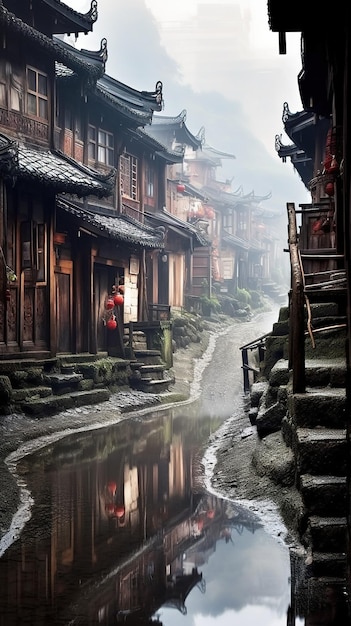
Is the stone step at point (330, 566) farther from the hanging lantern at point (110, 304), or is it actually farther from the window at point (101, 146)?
the window at point (101, 146)

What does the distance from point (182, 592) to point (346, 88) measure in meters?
5.09

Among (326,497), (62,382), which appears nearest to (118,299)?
(62,382)

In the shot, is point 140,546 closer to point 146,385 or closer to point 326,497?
point 326,497

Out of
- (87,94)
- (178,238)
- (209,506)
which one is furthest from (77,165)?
(178,238)

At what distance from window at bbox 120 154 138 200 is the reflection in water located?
60.3 ft

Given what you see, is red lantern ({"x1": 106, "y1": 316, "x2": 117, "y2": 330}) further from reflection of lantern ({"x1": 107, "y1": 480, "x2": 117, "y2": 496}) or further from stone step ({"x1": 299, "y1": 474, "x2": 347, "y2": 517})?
stone step ({"x1": 299, "y1": 474, "x2": 347, "y2": 517})

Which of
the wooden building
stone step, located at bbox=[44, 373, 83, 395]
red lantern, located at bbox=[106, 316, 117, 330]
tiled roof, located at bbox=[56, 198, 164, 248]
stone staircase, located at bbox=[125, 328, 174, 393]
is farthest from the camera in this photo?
red lantern, located at bbox=[106, 316, 117, 330]

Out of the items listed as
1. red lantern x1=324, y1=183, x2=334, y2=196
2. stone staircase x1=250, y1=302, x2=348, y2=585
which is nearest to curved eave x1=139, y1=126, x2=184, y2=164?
red lantern x1=324, y1=183, x2=334, y2=196

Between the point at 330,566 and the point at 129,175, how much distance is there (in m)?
24.4

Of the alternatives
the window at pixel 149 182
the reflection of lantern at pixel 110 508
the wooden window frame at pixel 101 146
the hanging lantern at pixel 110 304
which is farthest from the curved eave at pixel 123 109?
the reflection of lantern at pixel 110 508

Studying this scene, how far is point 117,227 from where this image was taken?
79.4ft

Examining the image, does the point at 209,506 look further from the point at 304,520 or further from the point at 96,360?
the point at 96,360

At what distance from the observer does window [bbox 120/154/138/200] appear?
28.6 meters

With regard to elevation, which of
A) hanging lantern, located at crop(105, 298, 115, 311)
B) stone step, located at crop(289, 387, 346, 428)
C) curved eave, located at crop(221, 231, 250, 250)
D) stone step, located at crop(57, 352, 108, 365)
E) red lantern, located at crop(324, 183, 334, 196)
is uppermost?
curved eave, located at crop(221, 231, 250, 250)
